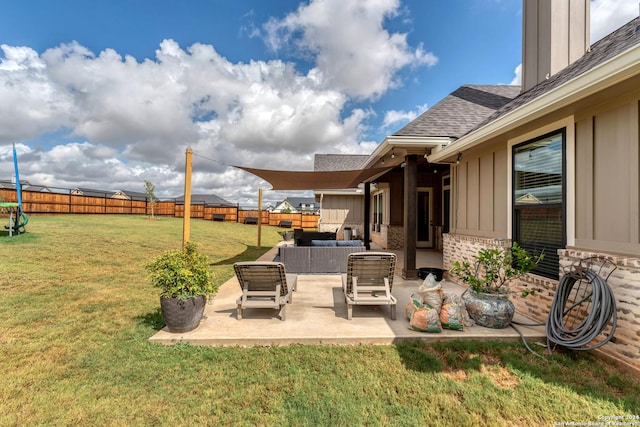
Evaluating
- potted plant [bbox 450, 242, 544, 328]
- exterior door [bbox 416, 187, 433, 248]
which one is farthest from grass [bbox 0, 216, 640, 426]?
exterior door [bbox 416, 187, 433, 248]

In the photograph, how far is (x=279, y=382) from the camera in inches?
104

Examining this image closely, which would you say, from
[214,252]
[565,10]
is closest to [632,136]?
[565,10]

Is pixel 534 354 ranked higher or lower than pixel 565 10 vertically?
lower

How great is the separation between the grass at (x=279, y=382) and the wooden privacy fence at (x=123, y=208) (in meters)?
13.8

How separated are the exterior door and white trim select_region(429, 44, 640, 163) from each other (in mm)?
6219

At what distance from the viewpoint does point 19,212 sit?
1004cm

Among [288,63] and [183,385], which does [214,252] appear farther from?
[288,63]

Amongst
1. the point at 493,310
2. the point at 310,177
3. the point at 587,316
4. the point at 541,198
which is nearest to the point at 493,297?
the point at 493,310

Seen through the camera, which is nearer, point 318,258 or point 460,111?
point 318,258

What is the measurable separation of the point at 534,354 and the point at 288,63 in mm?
15999

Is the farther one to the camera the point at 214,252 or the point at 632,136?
the point at 214,252

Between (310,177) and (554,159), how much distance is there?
5.95 meters

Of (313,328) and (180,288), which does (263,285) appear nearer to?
(313,328)

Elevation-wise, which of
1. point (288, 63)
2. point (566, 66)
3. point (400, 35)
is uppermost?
point (288, 63)
